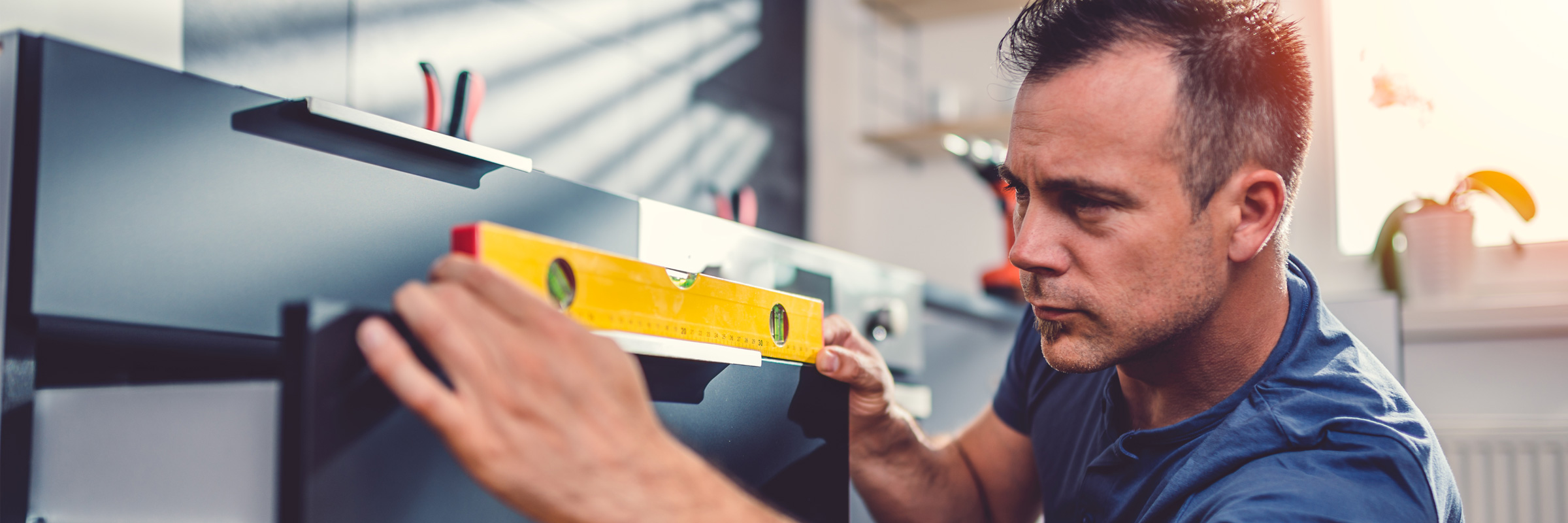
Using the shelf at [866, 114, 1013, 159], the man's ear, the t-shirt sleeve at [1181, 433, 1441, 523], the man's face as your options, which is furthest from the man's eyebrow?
the shelf at [866, 114, 1013, 159]

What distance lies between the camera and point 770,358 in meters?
0.69

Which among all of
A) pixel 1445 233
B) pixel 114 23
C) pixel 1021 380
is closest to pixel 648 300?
pixel 1021 380

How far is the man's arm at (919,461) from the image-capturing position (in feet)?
3.00

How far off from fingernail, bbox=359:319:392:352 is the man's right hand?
1.32 ft

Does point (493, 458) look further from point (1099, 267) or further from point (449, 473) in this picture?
point (1099, 267)

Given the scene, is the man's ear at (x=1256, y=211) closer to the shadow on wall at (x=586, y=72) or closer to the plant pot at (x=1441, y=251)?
the shadow on wall at (x=586, y=72)

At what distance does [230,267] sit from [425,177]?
198mm

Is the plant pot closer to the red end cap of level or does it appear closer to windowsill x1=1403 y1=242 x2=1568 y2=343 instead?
windowsill x1=1403 y1=242 x2=1568 y2=343

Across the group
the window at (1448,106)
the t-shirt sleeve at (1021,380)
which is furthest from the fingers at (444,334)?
the window at (1448,106)

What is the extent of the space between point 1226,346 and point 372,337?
0.69 meters

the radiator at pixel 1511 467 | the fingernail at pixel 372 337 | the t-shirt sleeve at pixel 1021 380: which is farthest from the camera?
the radiator at pixel 1511 467

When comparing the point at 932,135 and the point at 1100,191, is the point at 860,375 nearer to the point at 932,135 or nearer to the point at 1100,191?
the point at 1100,191

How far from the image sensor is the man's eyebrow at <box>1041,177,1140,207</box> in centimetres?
78

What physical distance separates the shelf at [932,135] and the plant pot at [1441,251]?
0.86 meters
